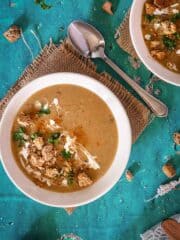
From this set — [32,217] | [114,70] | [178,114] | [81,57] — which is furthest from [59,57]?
[32,217]

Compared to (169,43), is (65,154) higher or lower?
lower

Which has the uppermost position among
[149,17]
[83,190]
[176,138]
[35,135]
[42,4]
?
[149,17]

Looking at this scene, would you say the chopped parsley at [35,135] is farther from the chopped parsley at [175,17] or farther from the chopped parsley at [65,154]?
the chopped parsley at [175,17]

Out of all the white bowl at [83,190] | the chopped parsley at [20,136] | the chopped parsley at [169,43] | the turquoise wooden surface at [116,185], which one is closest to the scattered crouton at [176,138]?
the turquoise wooden surface at [116,185]

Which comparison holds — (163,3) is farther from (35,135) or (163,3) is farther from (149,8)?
(35,135)

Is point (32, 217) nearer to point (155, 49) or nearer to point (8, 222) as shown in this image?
point (8, 222)

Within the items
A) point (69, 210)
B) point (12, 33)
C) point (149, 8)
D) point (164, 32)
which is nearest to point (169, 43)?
point (164, 32)

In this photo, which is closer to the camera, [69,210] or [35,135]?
[35,135]
